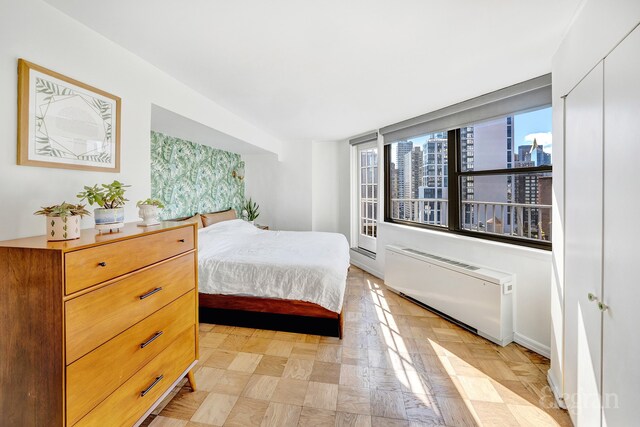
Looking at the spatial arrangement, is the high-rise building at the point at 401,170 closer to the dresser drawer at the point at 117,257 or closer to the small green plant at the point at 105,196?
the dresser drawer at the point at 117,257

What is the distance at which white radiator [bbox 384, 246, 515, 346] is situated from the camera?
235cm

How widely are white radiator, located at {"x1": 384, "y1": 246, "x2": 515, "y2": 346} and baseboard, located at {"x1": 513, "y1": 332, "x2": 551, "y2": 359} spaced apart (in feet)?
0.17

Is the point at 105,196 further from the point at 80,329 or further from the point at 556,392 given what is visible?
the point at 556,392

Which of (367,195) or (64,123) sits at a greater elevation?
(64,123)

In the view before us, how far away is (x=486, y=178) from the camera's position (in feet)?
9.50

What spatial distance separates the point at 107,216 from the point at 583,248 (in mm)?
2467

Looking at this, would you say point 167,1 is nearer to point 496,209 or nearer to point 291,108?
point 291,108

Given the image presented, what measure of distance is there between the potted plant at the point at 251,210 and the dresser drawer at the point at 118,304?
136 inches

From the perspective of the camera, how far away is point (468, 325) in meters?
2.62

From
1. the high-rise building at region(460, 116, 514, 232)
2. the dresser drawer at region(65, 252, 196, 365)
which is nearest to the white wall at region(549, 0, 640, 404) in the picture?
the high-rise building at region(460, 116, 514, 232)

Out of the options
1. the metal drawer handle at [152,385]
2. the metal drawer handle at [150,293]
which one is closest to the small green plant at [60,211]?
the metal drawer handle at [150,293]

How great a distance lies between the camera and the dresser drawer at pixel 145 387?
3.80 ft

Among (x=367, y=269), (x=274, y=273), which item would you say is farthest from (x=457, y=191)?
(x=274, y=273)

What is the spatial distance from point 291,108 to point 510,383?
10.7 feet
